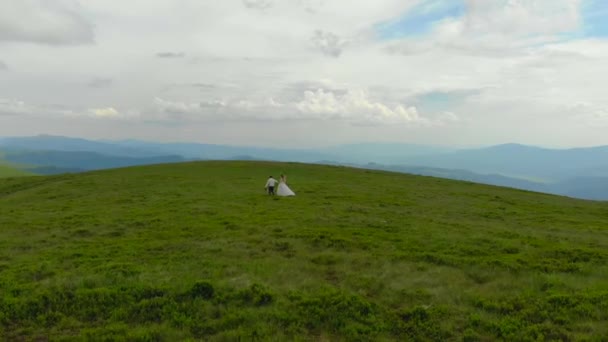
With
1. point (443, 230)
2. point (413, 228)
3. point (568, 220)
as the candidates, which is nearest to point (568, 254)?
point (443, 230)

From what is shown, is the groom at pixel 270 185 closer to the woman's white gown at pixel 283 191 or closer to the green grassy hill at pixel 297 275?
the woman's white gown at pixel 283 191

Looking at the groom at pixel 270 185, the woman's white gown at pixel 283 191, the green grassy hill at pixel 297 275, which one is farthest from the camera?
the groom at pixel 270 185

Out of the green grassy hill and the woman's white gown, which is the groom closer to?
the woman's white gown

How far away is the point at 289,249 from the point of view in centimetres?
1800

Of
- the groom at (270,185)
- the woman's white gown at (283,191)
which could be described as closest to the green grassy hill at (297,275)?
the woman's white gown at (283,191)

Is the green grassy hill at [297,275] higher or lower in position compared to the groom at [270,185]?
lower

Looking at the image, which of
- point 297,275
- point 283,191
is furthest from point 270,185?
point 297,275

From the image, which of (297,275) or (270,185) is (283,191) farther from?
(297,275)

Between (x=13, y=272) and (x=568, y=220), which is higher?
(x=568, y=220)

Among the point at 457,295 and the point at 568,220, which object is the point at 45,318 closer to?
the point at 457,295

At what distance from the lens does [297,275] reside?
14.3m

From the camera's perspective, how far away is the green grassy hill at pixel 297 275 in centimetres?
1038

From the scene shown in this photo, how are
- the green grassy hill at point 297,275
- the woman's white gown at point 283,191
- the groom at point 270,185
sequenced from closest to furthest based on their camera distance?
the green grassy hill at point 297,275, the woman's white gown at point 283,191, the groom at point 270,185

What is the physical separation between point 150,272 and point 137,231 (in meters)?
9.18
